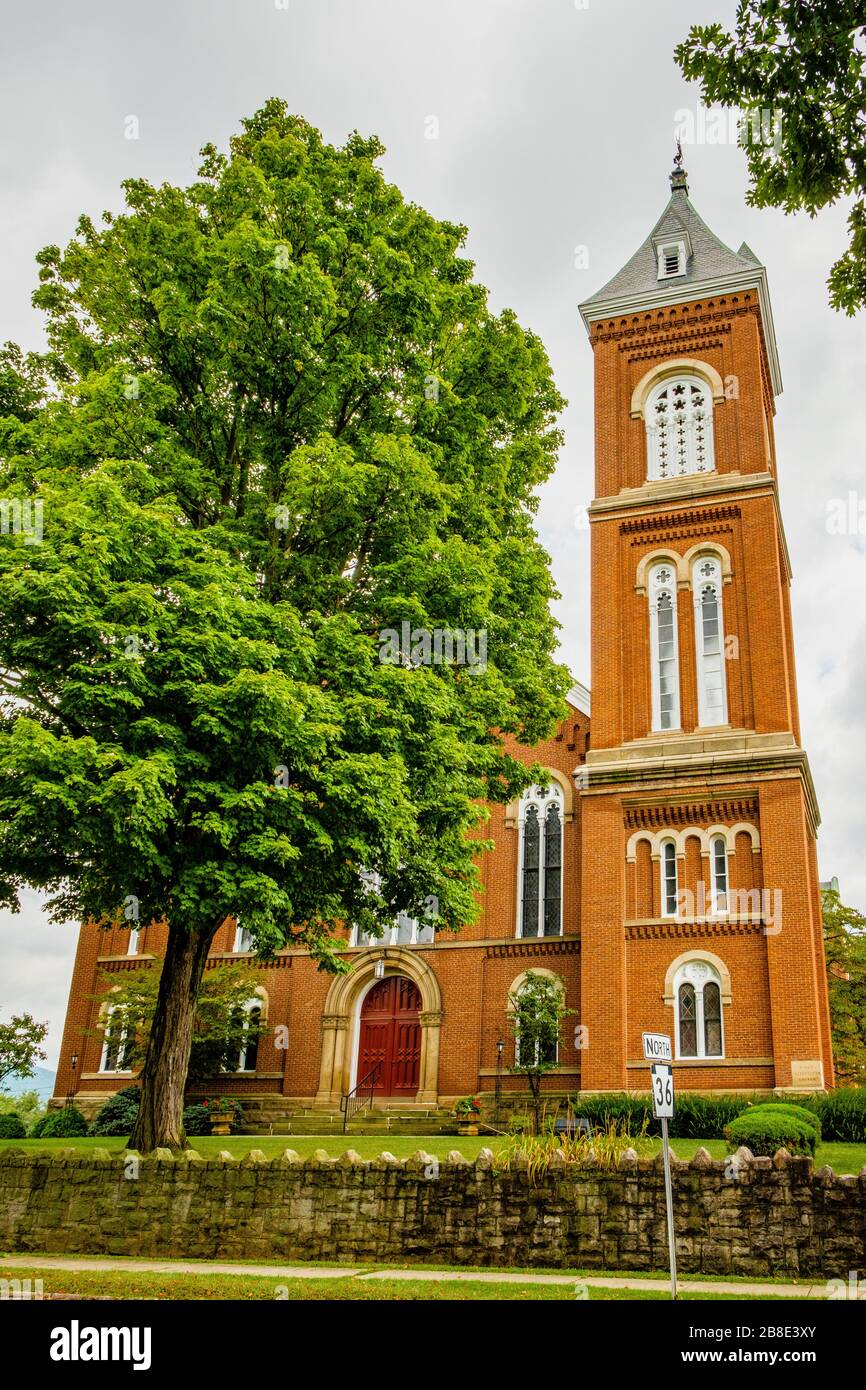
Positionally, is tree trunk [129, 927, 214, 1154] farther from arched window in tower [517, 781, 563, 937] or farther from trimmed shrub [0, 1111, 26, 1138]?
trimmed shrub [0, 1111, 26, 1138]

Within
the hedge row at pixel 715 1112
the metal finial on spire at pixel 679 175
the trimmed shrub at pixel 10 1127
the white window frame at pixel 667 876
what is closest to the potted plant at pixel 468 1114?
the hedge row at pixel 715 1112

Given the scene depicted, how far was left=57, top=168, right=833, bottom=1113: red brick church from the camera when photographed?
23.4 meters

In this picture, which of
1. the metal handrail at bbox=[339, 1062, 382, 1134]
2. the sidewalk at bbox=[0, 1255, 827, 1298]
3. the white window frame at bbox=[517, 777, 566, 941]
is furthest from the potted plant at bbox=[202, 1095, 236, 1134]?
the sidewalk at bbox=[0, 1255, 827, 1298]

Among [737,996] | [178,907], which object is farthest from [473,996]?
[178,907]

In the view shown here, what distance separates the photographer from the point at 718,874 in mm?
24203

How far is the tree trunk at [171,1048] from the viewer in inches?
560

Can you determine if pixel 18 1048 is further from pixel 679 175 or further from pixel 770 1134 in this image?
pixel 679 175

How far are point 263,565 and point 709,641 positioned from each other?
46.9ft

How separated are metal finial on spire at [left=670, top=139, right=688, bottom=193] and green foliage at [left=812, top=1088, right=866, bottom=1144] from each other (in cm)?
2755

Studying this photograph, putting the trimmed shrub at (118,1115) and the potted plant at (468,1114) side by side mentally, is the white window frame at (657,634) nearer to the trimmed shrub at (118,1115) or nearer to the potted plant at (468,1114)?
the potted plant at (468,1114)

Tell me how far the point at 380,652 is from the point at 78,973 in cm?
2008

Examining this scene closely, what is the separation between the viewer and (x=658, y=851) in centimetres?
2486

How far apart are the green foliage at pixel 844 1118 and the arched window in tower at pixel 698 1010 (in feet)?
9.61

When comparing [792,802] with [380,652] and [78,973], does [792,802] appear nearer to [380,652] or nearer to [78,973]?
[380,652]
